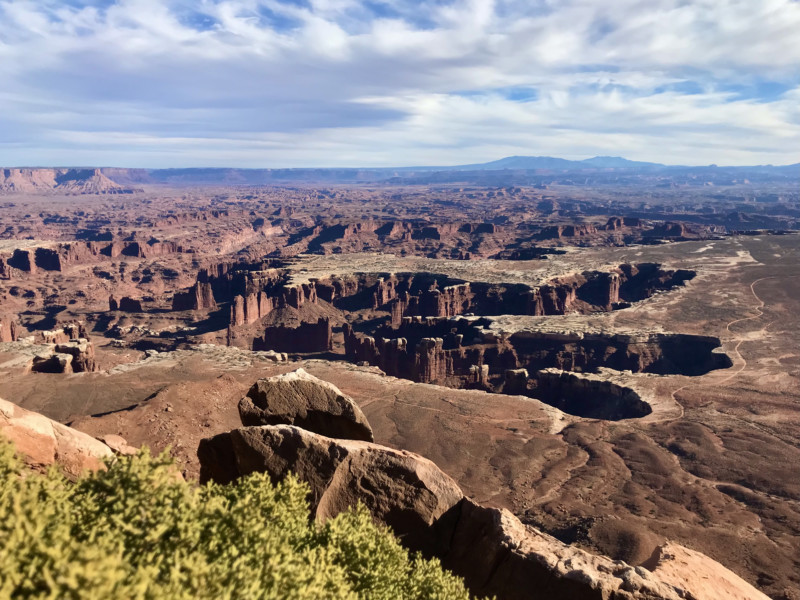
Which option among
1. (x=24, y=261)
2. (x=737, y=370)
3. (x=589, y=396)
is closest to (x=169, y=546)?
(x=589, y=396)

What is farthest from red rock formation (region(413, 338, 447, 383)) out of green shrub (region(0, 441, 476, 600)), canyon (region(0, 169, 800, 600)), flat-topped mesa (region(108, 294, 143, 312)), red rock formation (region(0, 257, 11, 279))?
red rock formation (region(0, 257, 11, 279))

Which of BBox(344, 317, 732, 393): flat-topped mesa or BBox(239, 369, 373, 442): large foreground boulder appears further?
BBox(344, 317, 732, 393): flat-topped mesa

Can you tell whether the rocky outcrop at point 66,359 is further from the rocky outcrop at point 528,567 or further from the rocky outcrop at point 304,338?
the rocky outcrop at point 528,567

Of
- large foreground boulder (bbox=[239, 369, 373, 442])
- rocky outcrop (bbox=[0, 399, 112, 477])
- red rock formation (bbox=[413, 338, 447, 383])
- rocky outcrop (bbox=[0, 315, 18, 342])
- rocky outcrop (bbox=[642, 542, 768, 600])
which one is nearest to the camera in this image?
rocky outcrop (bbox=[642, 542, 768, 600])

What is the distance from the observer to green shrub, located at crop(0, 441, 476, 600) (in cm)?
745

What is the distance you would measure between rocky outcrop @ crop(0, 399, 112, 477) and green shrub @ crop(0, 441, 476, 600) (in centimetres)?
615

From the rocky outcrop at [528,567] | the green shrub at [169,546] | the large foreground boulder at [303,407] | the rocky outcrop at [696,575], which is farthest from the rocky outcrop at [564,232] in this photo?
the green shrub at [169,546]

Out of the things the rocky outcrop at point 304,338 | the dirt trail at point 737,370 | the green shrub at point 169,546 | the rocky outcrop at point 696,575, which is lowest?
the rocky outcrop at point 304,338

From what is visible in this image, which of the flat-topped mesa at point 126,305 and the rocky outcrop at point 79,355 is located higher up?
the rocky outcrop at point 79,355

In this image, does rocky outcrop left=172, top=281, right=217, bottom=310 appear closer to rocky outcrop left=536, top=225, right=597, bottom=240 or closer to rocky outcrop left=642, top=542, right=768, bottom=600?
rocky outcrop left=642, top=542, right=768, bottom=600

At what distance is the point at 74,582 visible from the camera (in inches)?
273

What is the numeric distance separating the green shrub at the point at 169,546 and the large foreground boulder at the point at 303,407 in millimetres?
8512

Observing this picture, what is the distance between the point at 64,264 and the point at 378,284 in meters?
89.2

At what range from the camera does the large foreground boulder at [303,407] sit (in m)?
22.7
